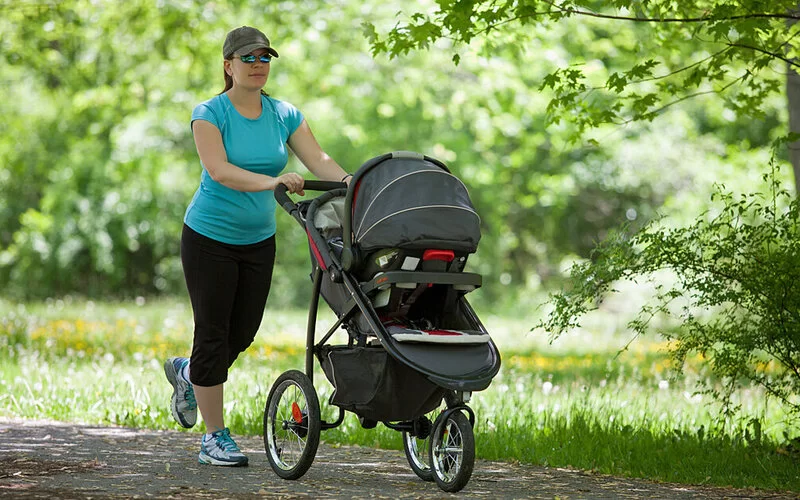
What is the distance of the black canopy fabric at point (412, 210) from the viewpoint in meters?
4.69

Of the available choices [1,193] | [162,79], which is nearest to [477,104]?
[162,79]

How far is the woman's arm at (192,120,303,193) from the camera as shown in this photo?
5.14 meters

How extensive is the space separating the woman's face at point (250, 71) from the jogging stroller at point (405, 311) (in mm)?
591

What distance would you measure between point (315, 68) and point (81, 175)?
6.61m

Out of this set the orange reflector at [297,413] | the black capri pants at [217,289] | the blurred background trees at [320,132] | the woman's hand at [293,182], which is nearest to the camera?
the woman's hand at [293,182]

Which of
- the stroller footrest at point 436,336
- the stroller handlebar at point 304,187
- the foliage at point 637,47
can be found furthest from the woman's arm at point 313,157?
the stroller footrest at point 436,336

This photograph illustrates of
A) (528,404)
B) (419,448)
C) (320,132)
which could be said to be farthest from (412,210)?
(320,132)

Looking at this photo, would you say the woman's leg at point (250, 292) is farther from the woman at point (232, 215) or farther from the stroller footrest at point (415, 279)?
the stroller footrest at point (415, 279)

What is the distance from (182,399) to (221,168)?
4.88 feet

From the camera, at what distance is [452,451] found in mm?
4793

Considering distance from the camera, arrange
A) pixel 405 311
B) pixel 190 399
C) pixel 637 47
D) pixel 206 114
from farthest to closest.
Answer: pixel 637 47 → pixel 190 399 → pixel 206 114 → pixel 405 311

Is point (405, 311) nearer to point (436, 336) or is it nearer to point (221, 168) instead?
point (436, 336)

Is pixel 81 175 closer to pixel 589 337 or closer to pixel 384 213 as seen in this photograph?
pixel 589 337

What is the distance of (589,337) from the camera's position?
52.4 ft
